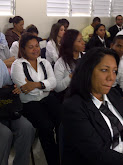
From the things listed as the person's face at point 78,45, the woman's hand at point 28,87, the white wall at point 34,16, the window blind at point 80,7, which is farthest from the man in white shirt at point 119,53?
the window blind at point 80,7

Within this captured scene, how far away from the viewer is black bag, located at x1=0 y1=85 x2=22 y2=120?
169cm

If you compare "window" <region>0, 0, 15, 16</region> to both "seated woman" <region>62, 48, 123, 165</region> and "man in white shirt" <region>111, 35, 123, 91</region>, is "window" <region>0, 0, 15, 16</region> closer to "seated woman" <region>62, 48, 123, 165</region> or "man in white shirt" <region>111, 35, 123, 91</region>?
"man in white shirt" <region>111, 35, 123, 91</region>

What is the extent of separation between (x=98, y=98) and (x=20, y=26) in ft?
12.1

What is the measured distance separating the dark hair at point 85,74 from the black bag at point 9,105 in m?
0.68

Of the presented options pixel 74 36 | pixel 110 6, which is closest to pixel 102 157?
pixel 74 36

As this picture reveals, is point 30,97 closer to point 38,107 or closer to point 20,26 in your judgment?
point 38,107

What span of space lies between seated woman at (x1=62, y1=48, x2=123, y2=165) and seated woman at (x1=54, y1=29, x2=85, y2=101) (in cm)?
106

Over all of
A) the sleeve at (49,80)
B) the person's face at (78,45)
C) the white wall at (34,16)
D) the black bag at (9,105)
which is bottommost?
the black bag at (9,105)

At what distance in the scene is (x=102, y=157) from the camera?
Answer: 3.56 ft

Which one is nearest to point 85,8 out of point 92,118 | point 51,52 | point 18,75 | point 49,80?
point 51,52

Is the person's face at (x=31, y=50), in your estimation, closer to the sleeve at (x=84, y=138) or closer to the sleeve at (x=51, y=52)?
the sleeve at (x=51, y=52)

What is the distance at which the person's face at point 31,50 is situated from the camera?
227 centimetres

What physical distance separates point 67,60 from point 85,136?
1.42 meters

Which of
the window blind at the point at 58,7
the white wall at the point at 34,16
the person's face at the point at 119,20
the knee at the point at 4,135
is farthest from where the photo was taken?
the person's face at the point at 119,20
